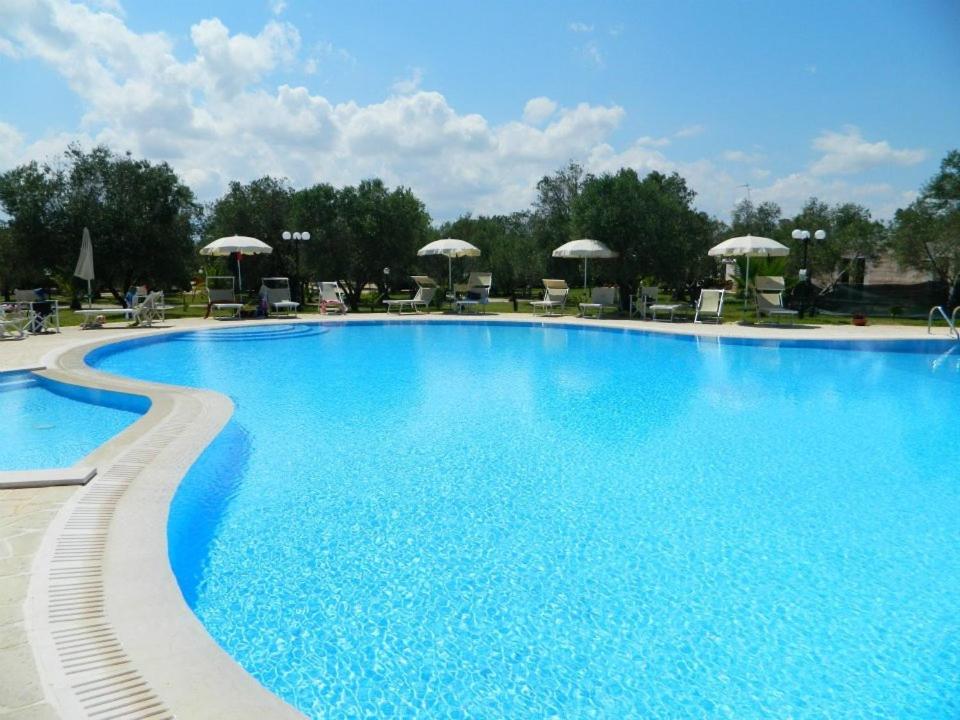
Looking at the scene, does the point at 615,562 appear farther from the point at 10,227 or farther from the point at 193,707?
the point at 10,227

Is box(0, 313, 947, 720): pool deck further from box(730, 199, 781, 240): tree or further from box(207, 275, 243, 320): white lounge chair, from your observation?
box(730, 199, 781, 240): tree

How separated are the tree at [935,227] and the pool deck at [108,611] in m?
25.9

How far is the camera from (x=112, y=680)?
2.12 meters

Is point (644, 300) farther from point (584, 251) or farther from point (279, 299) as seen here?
point (279, 299)

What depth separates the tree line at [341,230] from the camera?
63.6 feet

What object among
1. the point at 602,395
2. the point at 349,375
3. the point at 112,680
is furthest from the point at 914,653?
the point at 349,375

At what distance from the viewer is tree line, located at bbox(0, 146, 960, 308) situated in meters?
19.4

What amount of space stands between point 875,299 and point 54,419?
22342 mm

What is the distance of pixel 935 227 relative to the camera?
22.7 m

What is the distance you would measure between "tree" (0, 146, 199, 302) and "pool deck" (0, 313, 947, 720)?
1964 cm

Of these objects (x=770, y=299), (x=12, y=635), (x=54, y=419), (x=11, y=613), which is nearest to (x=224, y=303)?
(x=54, y=419)

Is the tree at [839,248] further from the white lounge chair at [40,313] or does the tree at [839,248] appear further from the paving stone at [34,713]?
the paving stone at [34,713]

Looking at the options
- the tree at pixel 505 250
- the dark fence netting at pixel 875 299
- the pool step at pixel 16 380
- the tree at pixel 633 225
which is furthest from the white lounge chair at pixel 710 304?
the pool step at pixel 16 380

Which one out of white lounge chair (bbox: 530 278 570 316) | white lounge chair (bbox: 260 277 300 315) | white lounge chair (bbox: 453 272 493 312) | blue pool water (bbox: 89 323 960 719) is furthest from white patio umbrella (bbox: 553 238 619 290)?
blue pool water (bbox: 89 323 960 719)
